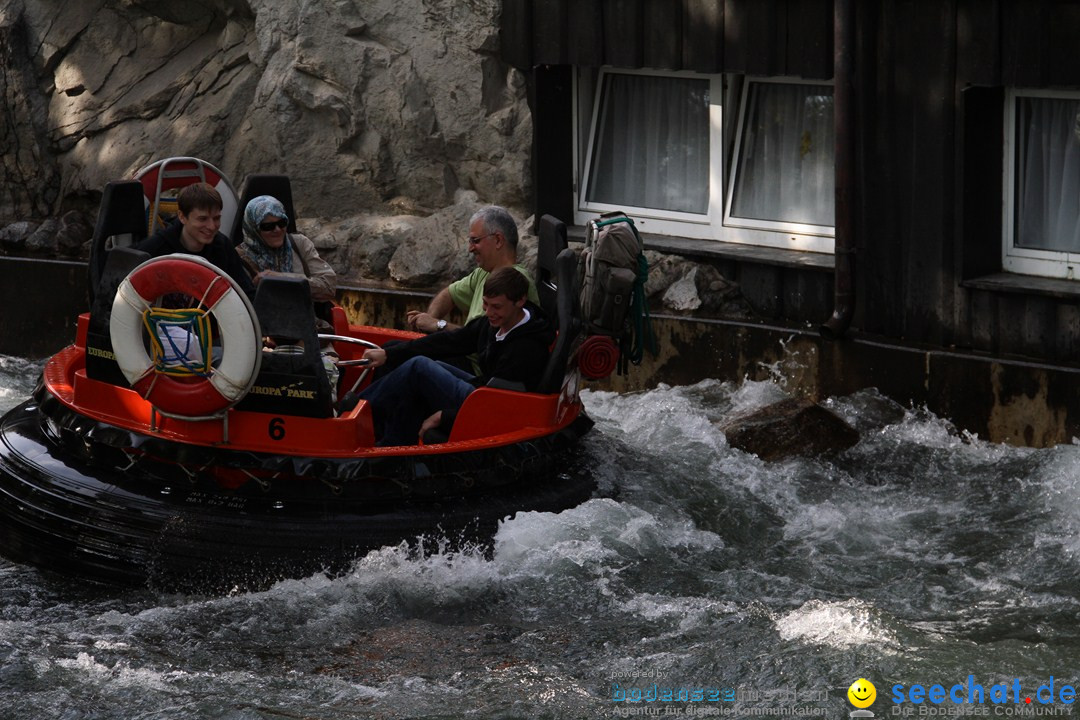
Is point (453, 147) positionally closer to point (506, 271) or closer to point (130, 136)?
point (130, 136)

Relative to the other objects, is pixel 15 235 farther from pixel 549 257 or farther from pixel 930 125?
pixel 930 125

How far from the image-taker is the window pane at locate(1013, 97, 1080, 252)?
716 centimetres

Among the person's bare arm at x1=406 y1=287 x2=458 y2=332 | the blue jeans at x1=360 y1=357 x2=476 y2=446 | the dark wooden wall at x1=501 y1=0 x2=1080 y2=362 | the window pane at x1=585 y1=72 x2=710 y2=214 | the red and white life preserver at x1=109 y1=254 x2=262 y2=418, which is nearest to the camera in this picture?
the red and white life preserver at x1=109 y1=254 x2=262 y2=418

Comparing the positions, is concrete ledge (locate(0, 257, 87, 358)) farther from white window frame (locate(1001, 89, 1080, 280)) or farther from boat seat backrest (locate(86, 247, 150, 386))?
white window frame (locate(1001, 89, 1080, 280))

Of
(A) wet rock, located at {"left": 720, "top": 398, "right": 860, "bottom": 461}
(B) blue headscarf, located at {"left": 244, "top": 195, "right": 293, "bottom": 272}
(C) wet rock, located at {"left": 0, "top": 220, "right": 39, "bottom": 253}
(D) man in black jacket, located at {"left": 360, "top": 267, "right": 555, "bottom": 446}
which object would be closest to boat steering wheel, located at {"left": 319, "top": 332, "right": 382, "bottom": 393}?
(D) man in black jacket, located at {"left": 360, "top": 267, "right": 555, "bottom": 446}

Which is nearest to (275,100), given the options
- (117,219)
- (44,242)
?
(44,242)

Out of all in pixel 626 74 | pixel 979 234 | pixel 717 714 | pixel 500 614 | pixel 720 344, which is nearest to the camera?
pixel 717 714

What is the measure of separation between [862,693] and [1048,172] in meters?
3.44

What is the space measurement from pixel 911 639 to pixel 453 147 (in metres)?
5.04

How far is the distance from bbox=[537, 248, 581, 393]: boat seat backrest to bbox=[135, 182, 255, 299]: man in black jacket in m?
1.31

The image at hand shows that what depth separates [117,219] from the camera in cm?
678

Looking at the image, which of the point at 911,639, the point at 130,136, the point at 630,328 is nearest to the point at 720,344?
the point at 630,328

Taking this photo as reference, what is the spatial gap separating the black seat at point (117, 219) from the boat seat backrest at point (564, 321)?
2.09 meters

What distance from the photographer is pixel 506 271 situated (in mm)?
5965
